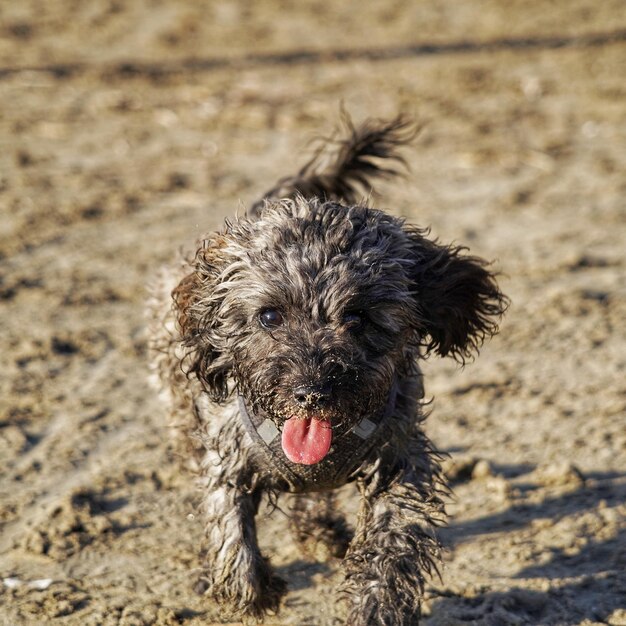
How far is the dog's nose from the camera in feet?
12.1

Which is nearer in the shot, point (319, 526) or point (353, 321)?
point (353, 321)

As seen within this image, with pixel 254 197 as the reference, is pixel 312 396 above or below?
below

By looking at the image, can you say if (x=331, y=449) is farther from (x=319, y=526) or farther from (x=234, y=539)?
(x=319, y=526)

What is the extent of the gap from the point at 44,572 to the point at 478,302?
222cm

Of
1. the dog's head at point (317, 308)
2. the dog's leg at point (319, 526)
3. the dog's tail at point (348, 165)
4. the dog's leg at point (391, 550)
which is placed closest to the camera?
the dog's head at point (317, 308)

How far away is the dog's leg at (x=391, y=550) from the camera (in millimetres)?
4047

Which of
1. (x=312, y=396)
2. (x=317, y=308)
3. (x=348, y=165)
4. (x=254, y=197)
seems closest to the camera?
(x=312, y=396)

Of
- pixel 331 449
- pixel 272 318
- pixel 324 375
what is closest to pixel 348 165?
pixel 272 318

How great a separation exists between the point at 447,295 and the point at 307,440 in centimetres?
91

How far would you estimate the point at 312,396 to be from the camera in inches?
145

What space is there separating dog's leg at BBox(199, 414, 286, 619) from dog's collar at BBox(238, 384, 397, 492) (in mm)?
130

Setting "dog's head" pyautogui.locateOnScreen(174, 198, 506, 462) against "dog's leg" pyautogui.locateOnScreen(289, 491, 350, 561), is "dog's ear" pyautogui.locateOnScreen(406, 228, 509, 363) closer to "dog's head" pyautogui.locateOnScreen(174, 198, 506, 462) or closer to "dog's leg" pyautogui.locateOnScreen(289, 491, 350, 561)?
"dog's head" pyautogui.locateOnScreen(174, 198, 506, 462)

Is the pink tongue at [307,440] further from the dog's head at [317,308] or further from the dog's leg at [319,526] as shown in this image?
the dog's leg at [319,526]

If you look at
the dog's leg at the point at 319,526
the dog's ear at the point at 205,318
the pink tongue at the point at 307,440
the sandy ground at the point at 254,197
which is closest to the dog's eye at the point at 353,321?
the pink tongue at the point at 307,440
